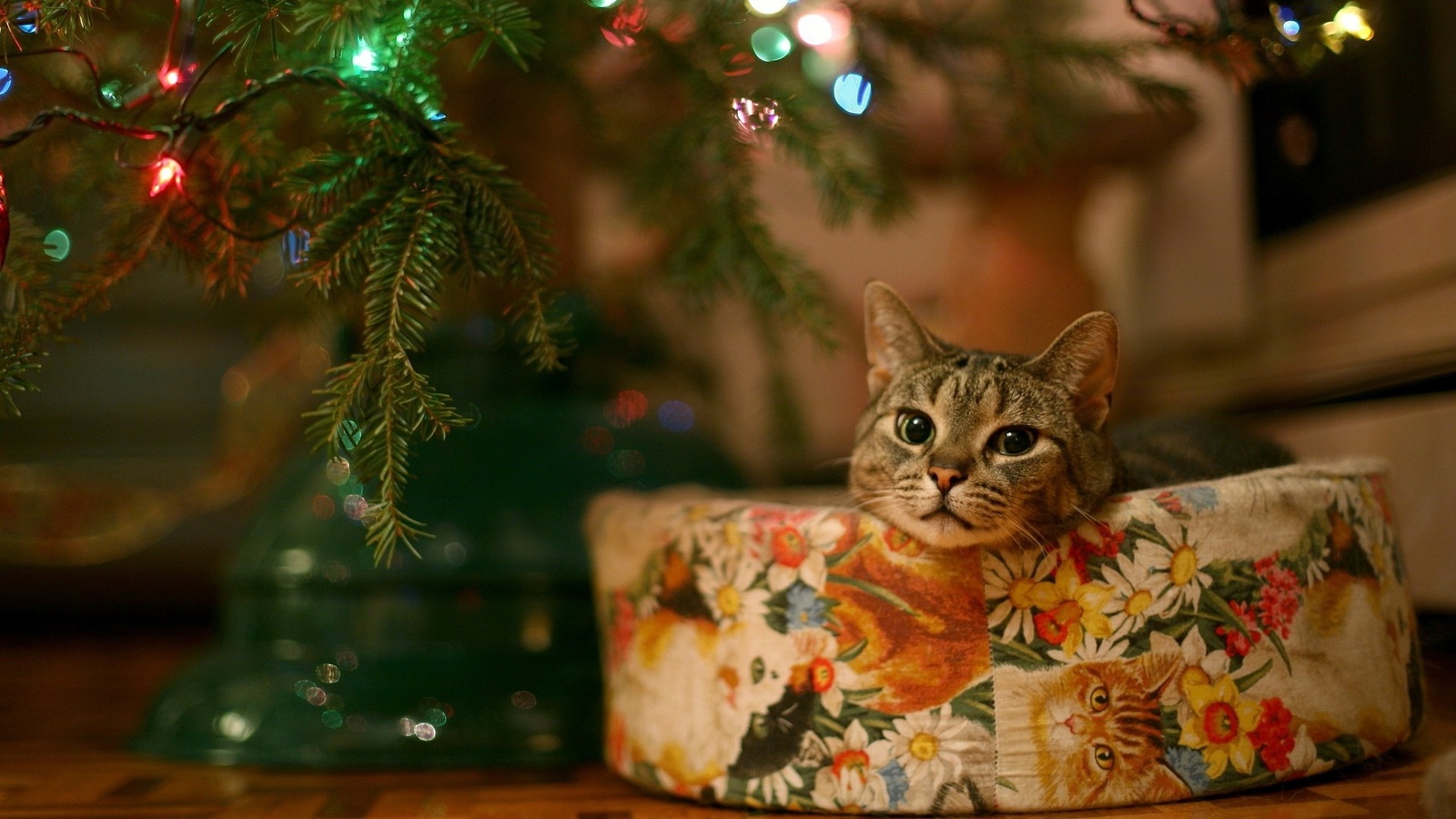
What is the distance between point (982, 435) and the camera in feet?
3.09

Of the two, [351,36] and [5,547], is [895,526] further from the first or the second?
[5,547]

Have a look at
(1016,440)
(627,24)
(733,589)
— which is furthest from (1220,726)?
(627,24)

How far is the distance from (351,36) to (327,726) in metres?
0.83

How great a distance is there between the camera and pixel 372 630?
1344 mm

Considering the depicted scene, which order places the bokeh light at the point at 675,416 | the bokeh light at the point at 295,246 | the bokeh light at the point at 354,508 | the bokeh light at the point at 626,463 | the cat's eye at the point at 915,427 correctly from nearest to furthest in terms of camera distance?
the bokeh light at the point at 295,246
the cat's eye at the point at 915,427
the bokeh light at the point at 354,508
the bokeh light at the point at 626,463
the bokeh light at the point at 675,416

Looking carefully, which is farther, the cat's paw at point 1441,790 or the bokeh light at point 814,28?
the bokeh light at point 814,28

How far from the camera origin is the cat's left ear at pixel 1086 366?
0.96 m

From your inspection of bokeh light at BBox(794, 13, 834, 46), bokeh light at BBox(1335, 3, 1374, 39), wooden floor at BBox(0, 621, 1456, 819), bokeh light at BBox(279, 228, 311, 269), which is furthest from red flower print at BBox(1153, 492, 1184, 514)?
bokeh light at BBox(279, 228, 311, 269)

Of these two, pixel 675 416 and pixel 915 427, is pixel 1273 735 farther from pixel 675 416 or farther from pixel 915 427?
pixel 675 416

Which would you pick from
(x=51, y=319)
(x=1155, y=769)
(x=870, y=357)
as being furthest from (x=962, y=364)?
(x=51, y=319)

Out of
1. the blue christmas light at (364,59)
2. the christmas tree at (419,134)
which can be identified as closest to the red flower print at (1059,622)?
the christmas tree at (419,134)

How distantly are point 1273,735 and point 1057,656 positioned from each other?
0.21 metres

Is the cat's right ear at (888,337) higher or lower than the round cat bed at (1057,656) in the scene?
higher

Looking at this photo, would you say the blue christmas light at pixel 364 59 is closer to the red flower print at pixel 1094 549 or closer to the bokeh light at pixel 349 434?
the bokeh light at pixel 349 434
